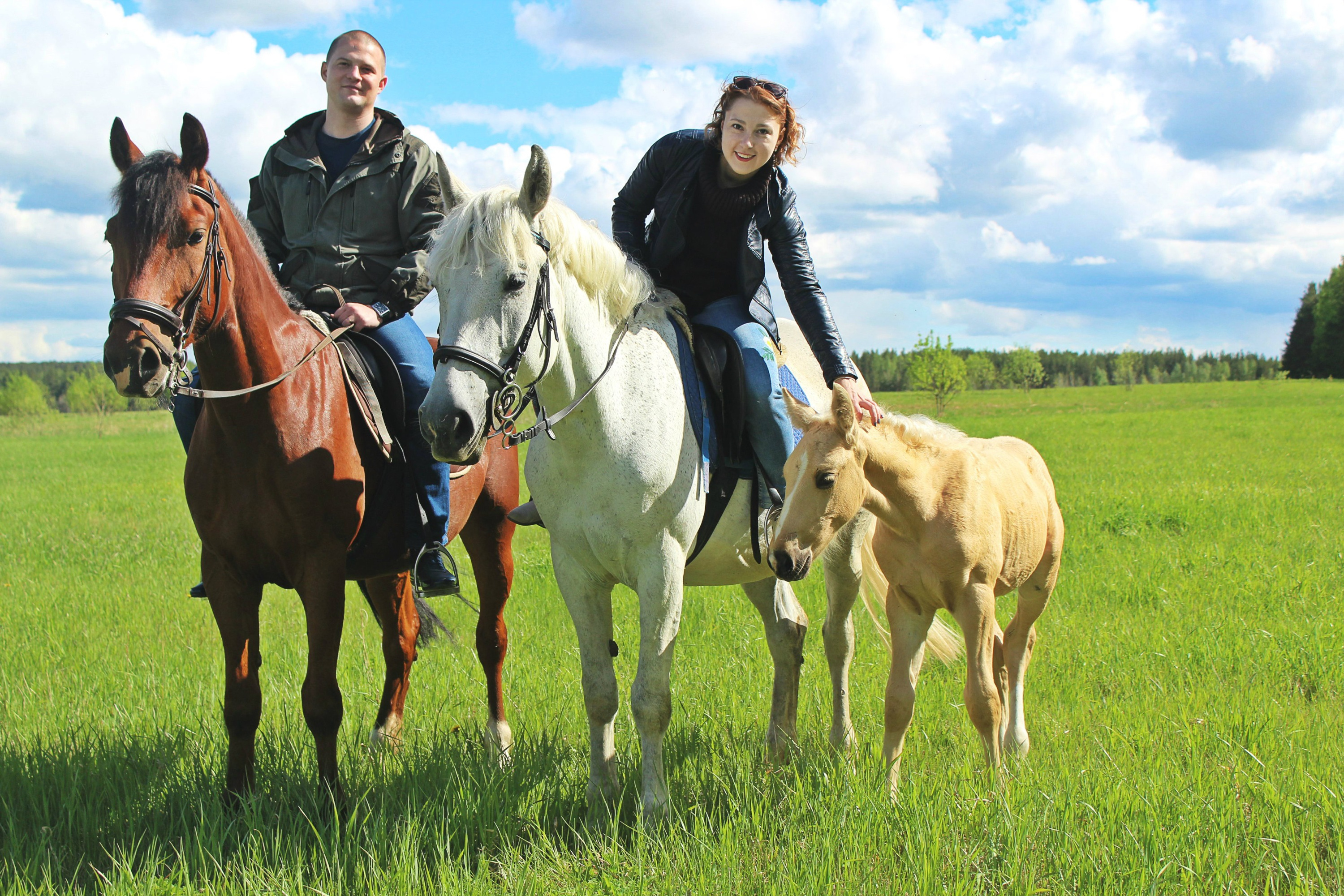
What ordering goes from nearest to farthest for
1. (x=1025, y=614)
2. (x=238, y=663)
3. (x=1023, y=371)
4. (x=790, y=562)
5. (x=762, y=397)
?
(x=790, y=562), (x=238, y=663), (x=762, y=397), (x=1025, y=614), (x=1023, y=371)

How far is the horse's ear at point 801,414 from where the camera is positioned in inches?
147

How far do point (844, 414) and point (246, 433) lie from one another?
2.67 m

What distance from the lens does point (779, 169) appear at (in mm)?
4219

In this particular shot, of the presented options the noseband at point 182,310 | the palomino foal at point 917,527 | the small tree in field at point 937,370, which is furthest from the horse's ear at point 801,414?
the small tree in field at point 937,370

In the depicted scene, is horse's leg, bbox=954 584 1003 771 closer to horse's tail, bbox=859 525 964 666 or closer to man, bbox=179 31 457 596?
horse's tail, bbox=859 525 964 666

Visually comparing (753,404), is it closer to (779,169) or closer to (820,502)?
(820,502)

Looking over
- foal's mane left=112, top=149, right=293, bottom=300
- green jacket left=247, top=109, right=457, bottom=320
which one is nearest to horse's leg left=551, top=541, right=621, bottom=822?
green jacket left=247, top=109, right=457, bottom=320

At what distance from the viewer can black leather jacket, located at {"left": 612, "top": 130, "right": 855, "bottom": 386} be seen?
421cm

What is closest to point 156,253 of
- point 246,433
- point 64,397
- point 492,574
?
point 246,433

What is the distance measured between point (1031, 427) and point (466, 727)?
34548mm

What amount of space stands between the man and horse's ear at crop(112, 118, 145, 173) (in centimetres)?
91

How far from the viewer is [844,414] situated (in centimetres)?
358

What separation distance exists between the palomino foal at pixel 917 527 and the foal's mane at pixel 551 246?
94 centimetres

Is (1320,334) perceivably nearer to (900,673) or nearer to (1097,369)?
(1097,369)
